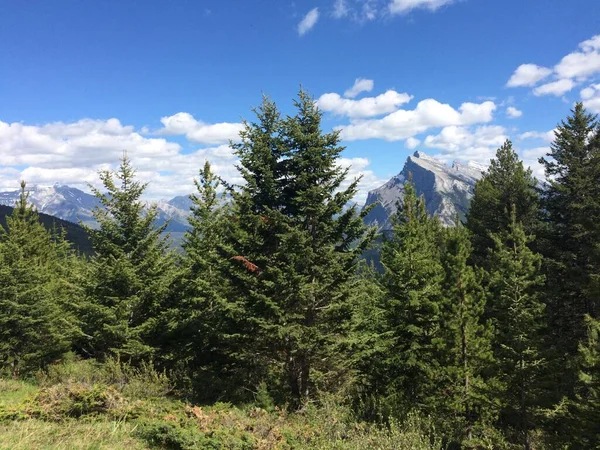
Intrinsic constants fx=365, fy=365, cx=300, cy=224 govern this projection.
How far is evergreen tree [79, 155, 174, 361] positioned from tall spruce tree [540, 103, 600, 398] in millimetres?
21863

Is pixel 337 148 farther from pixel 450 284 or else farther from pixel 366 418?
pixel 366 418

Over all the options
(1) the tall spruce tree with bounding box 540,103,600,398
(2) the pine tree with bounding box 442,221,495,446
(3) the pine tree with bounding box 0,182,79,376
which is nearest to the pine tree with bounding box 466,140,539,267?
(1) the tall spruce tree with bounding box 540,103,600,398

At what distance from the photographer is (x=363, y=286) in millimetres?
16438

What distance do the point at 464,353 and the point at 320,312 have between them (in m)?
7.72

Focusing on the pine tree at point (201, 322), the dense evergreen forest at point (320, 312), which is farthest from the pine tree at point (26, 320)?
the pine tree at point (201, 322)

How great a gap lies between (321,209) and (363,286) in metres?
4.10

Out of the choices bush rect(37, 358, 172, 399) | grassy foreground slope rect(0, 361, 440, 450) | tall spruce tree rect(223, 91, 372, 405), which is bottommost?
bush rect(37, 358, 172, 399)

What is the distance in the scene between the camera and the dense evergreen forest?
50.8ft

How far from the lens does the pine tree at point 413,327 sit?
17.3 m

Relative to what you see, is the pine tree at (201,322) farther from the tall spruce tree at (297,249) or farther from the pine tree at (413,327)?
the pine tree at (413,327)

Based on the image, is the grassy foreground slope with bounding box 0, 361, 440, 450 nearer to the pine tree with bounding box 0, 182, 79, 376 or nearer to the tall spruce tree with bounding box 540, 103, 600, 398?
the pine tree with bounding box 0, 182, 79, 376

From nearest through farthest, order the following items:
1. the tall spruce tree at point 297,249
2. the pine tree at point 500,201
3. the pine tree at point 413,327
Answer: the tall spruce tree at point 297,249, the pine tree at point 413,327, the pine tree at point 500,201

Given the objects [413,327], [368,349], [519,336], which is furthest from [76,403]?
[519,336]

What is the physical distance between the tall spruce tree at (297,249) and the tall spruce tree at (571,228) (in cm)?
1335
